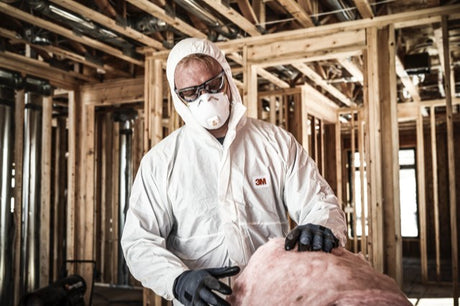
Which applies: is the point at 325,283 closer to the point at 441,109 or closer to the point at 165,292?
the point at 165,292

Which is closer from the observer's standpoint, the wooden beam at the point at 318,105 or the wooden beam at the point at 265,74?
the wooden beam at the point at 265,74

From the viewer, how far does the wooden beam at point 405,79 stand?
19.8 ft

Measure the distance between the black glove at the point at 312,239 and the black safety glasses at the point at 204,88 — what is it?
2.62 feet

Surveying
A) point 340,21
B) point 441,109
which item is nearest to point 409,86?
point 340,21

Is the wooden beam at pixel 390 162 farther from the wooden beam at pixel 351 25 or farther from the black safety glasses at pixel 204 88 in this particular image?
the black safety glasses at pixel 204 88

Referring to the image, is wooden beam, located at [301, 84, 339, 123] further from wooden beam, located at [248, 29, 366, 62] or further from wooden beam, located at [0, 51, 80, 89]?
wooden beam, located at [0, 51, 80, 89]

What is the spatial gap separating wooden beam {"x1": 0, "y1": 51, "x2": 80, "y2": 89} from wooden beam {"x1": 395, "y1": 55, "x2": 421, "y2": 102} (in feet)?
13.5

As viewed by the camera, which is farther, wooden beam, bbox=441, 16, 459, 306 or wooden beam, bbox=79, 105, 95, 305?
wooden beam, bbox=79, 105, 95, 305

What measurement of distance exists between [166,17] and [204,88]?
8.76 ft

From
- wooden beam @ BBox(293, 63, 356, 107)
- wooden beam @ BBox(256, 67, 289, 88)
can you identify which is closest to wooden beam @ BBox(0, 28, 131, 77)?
wooden beam @ BBox(256, 67, 289, 88)

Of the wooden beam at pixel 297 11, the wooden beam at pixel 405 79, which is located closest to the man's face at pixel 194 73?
the wooden beam at pixel 297 11

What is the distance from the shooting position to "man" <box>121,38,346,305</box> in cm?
192

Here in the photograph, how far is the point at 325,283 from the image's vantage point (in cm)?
125

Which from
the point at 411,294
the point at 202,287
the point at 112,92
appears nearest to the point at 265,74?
the point at 112,92
